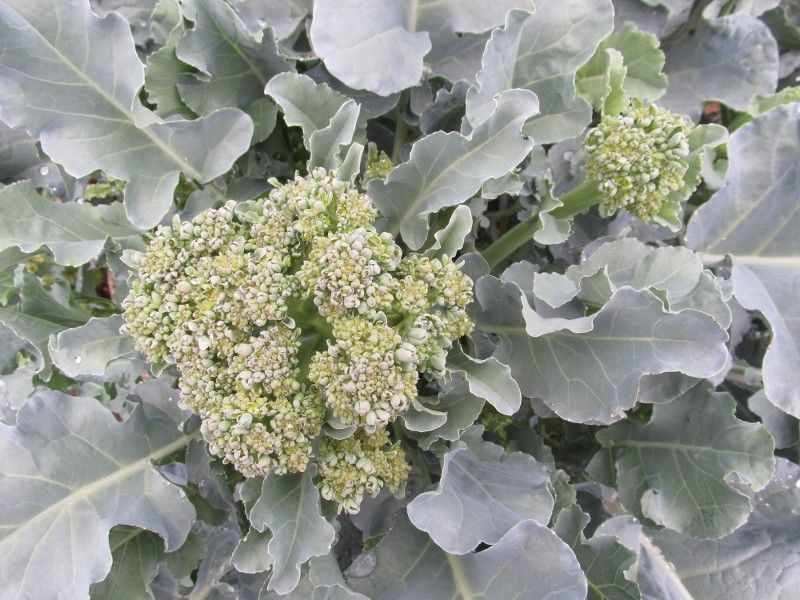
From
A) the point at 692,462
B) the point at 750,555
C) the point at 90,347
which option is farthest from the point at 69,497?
the point at 750,555

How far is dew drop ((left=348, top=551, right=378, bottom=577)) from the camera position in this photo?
1183mm

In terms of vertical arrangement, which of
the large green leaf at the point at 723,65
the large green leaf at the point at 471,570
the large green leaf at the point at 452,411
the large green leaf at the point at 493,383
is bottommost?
the large green leaf at the point at 471,570

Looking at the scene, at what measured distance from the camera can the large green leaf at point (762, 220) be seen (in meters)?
1.28

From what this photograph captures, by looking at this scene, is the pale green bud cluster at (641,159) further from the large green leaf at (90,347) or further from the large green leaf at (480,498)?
the large green leaf at (90,347)

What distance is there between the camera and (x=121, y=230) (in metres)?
1.30

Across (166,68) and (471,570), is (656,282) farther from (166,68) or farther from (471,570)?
(166,68)

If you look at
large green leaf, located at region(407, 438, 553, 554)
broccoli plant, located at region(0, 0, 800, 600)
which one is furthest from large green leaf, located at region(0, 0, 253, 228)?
large green leaf, located at region(407, 438, 553, 554)

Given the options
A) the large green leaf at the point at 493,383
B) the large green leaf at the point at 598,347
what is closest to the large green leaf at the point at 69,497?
the large green leaf at the point at 493,383

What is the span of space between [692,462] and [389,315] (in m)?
0.69

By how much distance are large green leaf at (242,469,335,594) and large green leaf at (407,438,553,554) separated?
0.53 feet

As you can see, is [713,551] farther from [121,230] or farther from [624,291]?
[121,230]

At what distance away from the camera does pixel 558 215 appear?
135 cm

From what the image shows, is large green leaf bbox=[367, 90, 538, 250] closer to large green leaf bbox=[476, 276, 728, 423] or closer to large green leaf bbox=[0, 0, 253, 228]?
large green leaf bbox=[476, 276, 728, 423]

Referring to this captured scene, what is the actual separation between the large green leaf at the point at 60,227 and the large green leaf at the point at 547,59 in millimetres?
725
